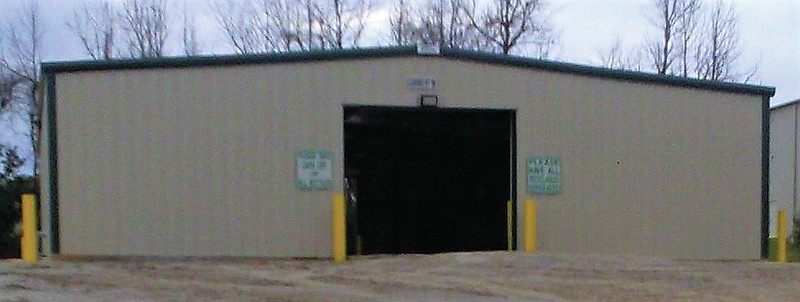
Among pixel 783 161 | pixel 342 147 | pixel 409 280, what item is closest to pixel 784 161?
pixel 783 161

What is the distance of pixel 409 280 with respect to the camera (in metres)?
11.2

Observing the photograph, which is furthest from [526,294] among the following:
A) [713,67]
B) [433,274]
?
[713,67]

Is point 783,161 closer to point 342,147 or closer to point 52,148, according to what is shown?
point 342,147

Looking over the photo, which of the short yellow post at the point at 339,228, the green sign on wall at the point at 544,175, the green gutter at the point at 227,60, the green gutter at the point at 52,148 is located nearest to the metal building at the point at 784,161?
the green sign on wall at the point at 544,175

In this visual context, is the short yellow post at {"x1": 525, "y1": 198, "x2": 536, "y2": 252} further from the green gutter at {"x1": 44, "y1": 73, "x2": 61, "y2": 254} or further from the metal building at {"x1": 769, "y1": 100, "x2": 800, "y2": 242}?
the metal building at {"x1": 769, "y1": 100, "x2": 800, "y2": 242}

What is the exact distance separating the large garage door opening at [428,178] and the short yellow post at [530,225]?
67cm

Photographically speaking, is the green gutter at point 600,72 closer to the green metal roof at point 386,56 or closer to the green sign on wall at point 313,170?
the green metal roof at point 386,56

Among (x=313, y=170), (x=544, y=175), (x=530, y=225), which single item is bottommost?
(x=530, y=225)

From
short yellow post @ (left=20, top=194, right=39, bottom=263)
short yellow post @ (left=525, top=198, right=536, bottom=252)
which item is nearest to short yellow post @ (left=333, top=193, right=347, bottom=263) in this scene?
short yellow post @ (left=525, top=198, right=536, bottom=252)

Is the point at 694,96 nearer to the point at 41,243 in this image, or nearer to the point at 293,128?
the point at 293,128

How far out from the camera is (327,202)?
14.1 m

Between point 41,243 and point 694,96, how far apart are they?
1129 cm

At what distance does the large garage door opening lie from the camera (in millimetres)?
17797

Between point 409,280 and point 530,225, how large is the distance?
12.9 feet
